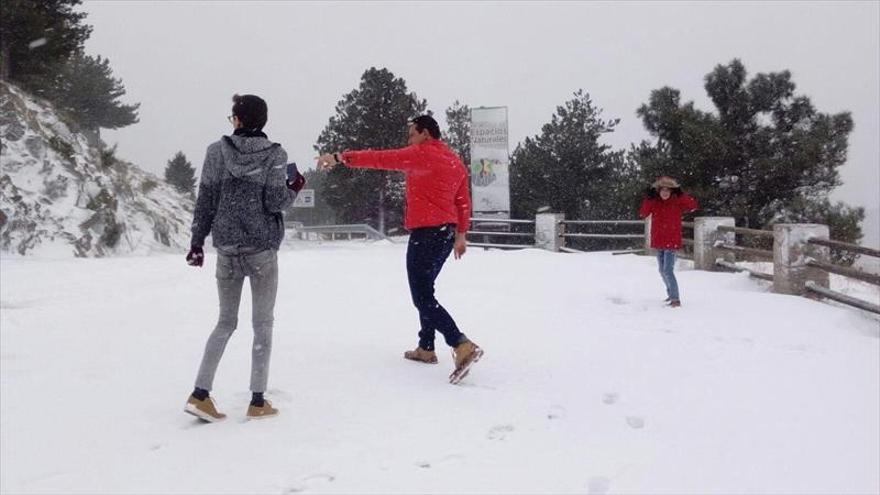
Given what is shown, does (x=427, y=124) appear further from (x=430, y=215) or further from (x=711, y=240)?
(x=711, y=240)

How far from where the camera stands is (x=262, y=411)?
393 cm

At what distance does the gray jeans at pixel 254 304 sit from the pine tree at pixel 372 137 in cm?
3233

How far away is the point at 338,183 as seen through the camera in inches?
1491

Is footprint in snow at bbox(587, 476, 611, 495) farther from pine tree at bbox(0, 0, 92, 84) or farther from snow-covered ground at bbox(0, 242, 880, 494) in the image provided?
pine tree at bbox(0, 0, 92, 84)

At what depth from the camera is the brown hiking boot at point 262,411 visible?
391 centimetres

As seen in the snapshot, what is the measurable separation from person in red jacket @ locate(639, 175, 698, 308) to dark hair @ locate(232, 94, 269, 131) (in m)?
5.68

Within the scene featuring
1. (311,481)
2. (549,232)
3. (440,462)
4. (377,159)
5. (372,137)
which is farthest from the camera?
(372,137)

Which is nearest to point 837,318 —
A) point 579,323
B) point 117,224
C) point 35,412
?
point 579,323

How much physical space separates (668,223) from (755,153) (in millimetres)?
21732

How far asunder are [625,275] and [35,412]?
30.0 feet

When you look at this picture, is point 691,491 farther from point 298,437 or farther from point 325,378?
point 325,378

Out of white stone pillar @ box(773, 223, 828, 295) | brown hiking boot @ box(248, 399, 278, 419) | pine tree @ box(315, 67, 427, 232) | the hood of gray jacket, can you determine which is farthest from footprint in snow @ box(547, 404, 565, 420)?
pine tree @ box(315, 67, 427, 232)

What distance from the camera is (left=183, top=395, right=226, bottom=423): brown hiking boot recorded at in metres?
3.81

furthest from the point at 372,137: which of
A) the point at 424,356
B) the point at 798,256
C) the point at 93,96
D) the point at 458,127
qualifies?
the point at 424,356
